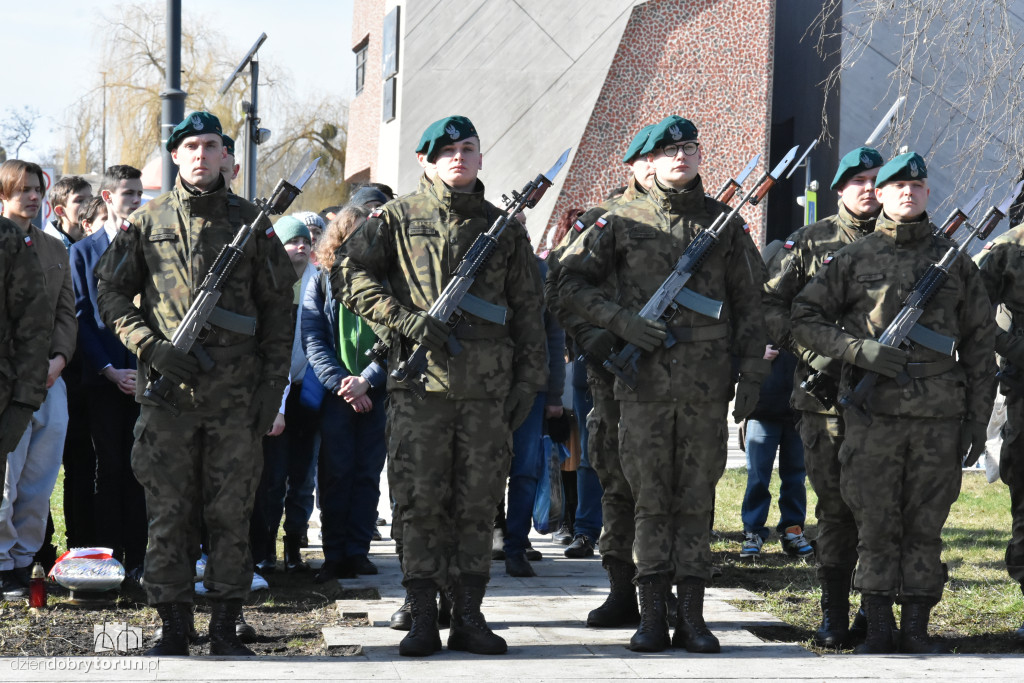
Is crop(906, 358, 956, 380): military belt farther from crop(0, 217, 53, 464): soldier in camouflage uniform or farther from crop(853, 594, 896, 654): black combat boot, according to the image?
crop(0, 217, 53, 464): soldier in camouflage uniform

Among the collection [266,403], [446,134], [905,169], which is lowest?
[266,403]

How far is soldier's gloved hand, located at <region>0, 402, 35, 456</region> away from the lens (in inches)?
225

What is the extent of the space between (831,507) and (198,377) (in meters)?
3.11

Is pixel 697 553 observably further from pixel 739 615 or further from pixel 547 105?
pixel 547 105

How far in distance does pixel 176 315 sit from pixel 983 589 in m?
4.83

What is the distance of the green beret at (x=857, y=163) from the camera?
6840mm

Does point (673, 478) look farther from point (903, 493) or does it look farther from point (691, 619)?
point (903, 493)

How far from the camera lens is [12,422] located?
571 centimetres

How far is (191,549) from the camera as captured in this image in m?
5.70

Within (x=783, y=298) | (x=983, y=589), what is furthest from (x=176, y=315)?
(x=983, y=589)

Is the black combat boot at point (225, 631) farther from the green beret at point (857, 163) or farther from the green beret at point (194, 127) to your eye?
the green beret at point (857, 163)

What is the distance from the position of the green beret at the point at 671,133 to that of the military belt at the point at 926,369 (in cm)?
146

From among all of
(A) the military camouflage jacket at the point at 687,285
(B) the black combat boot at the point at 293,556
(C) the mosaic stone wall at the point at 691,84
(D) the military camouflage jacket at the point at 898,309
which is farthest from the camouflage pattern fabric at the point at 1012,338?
(C) the mosaic stone wall at the point at 691,84

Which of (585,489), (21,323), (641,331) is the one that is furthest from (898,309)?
(21,323)
